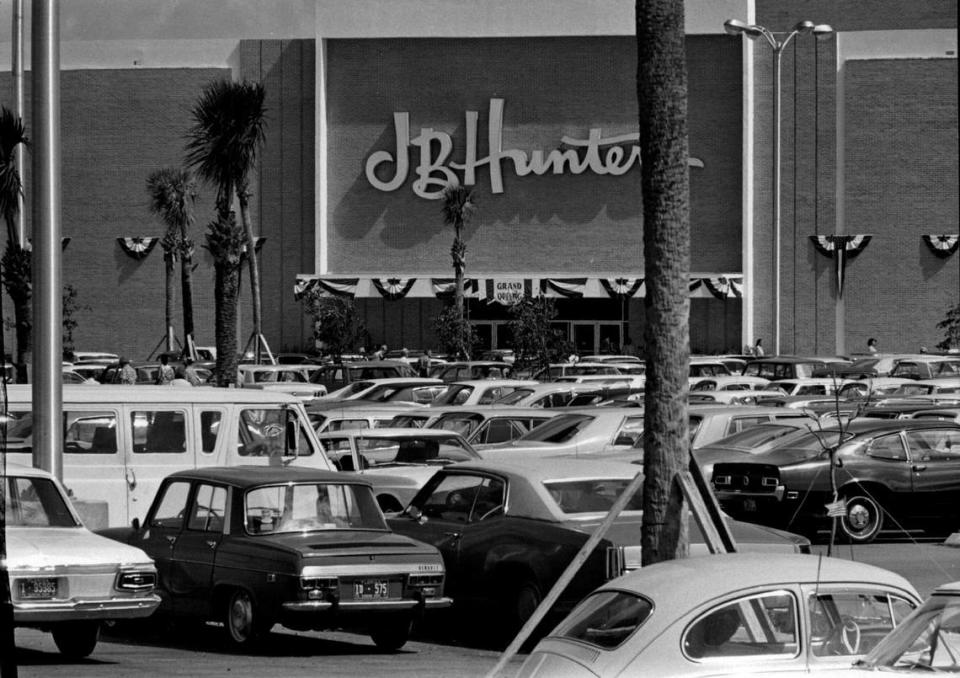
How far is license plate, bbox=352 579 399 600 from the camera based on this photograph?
11367mm

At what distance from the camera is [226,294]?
3403 cm

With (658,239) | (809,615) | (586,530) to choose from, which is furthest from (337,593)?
(809,615)

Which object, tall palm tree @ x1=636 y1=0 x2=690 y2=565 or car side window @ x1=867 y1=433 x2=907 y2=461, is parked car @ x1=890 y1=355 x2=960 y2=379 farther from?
tall palm tree @ x1=636 y1=0 x2=690 y2=565

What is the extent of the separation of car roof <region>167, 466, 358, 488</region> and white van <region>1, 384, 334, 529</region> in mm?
2974

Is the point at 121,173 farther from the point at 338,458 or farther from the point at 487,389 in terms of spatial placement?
the point at 338,458

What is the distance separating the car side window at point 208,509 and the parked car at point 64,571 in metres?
1.03

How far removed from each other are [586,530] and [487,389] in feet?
55.6

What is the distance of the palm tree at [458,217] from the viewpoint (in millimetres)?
59281

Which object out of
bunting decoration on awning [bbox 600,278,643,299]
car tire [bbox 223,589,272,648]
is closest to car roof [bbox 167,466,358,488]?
car tire [bbox 223,589,272,648]

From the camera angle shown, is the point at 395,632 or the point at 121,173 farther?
the point at 121,173

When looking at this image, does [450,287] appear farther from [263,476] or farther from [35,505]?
[35,505]

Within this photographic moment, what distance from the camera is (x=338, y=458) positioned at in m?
18.5

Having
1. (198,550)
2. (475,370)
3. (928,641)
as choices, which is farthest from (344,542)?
(475,370)

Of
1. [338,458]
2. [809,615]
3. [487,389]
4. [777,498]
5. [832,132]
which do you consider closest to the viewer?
[809,615]
